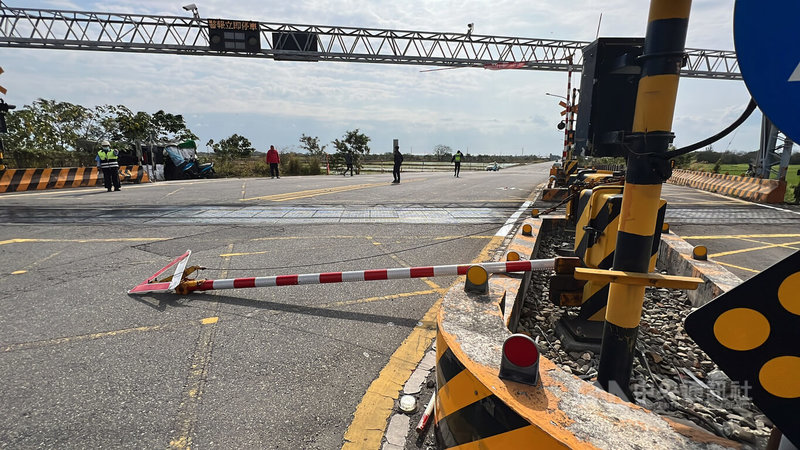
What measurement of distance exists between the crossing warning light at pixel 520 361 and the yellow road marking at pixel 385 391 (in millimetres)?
902

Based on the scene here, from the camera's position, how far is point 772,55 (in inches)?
34.4

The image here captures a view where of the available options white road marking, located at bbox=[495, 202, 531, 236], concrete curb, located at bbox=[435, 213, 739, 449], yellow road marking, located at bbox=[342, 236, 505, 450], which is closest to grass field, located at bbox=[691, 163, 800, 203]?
white road marking, located at bbox=[495, 202, 531, 236]

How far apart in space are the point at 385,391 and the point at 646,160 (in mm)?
1974

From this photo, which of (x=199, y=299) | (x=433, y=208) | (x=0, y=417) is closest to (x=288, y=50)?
(x=433, y=208)

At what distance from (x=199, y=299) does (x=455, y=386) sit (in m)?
3.08

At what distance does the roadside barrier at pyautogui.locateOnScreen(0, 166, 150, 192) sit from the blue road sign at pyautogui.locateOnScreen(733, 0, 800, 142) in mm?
19155

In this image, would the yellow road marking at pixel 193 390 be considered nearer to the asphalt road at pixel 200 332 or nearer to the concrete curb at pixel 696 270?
the asphalt road at pixel 200 332

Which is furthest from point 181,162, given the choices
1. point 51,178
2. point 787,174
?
point 787,174

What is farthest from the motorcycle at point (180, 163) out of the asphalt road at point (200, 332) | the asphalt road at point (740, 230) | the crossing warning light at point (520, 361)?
the crossing warning light at point (520, 361)

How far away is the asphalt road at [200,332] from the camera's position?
204 centimetres

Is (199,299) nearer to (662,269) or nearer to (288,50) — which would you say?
(662,269)

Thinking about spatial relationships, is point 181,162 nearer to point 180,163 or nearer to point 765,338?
point 180,163

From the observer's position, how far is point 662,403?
2.34 m

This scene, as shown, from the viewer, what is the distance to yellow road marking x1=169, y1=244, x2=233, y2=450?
1.94 metres
